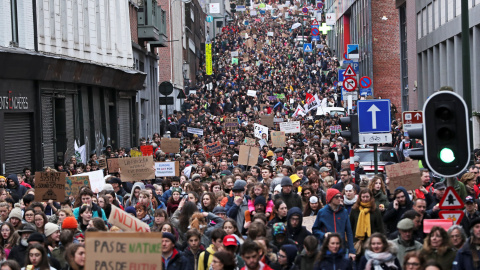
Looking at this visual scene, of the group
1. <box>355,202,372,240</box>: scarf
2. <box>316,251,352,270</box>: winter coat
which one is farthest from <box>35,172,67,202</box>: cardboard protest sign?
<box>316,251,352,270</box>: winter coat

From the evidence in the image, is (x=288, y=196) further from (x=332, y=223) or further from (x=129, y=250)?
(x=129, y=250)

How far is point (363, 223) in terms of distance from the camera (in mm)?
13945

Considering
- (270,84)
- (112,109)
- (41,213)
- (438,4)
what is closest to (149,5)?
(112,109)

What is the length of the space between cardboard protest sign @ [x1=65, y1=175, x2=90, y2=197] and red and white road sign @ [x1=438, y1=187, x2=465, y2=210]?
8.74 m

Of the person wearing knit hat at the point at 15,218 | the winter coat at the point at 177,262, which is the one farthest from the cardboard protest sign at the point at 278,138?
the winter coat at the point at 177,262

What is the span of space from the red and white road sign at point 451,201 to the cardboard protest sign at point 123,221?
3.29m

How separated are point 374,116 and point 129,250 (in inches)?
339

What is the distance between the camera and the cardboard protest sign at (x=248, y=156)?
84.7ft

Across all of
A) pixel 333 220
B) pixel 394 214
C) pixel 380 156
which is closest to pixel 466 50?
pixel 394 214

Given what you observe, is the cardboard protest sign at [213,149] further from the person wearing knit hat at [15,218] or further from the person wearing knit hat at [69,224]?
the person wearing knit hat at [69,224]

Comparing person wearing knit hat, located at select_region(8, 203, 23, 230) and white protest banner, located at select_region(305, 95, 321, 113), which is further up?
white protest banner, located at select_region(305, 95, 321, 113)

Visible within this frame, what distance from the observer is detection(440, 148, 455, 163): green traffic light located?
10750mm

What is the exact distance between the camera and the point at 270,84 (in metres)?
73.1

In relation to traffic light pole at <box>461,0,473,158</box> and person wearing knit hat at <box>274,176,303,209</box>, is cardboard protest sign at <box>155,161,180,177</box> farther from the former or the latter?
traffic light pole at <box>461,0,473,158</box>
